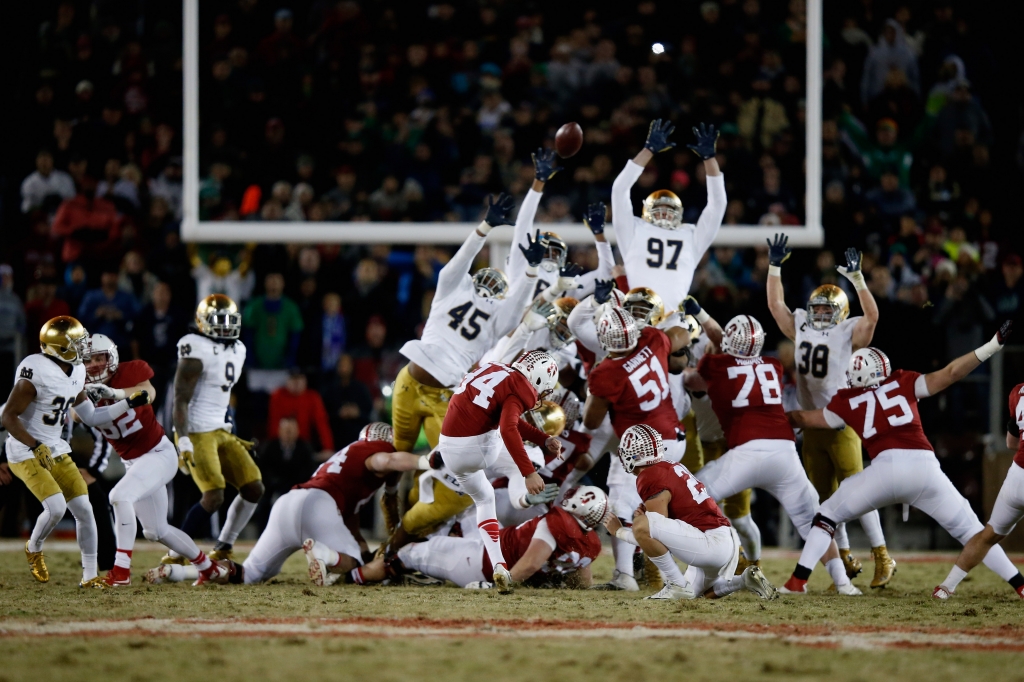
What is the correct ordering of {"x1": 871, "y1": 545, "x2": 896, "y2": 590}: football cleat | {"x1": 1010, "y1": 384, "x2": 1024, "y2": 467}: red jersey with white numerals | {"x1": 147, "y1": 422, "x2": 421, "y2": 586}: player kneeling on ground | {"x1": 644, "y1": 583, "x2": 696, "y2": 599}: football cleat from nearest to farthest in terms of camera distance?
{"x1": 644, "y1": 583, "x2": 696, "y2": 599}: football cleat → {"x1": 1010, "y1": 384, "x2": 1024, "y2": 467}: red jersey with white numerals → {"x1": 147, "y1": 422, "x2": 421, "y2": 586}: player kneeling on ground → {"x1": 871, "y1": 545, "x2": 896, "y2": 590}: football cleat

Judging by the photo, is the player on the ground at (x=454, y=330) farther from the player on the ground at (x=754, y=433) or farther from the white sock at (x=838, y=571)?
the white sock at (x=838, y=571)

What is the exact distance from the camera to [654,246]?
31.5 feet

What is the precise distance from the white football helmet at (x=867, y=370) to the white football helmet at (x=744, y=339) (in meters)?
0.73

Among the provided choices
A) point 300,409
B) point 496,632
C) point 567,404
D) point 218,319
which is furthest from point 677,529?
point 300,409

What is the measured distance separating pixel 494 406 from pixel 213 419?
2419 millimetres

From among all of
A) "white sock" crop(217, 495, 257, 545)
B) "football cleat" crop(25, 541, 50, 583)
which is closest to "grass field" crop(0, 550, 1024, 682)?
"football cleat" crop(25, 541, 50, 583)

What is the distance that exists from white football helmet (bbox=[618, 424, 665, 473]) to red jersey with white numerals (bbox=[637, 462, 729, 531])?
0.06 metres

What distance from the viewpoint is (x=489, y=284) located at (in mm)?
9117

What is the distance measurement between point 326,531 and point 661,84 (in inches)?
230

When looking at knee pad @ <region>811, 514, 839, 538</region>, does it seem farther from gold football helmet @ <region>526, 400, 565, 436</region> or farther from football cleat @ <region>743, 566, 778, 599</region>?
gold football helmet @ <region>526, 400, 565, 436</region>

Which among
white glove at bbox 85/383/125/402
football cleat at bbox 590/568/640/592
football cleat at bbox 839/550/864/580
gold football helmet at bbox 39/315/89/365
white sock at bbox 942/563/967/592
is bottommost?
football cleat at bbox 590/568/640/592

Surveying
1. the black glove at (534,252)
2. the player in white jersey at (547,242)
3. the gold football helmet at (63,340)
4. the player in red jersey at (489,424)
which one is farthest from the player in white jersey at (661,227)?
the gold football helmet at (63,340)

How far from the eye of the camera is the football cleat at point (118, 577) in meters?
7.99

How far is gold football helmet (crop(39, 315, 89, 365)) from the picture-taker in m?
8.02
